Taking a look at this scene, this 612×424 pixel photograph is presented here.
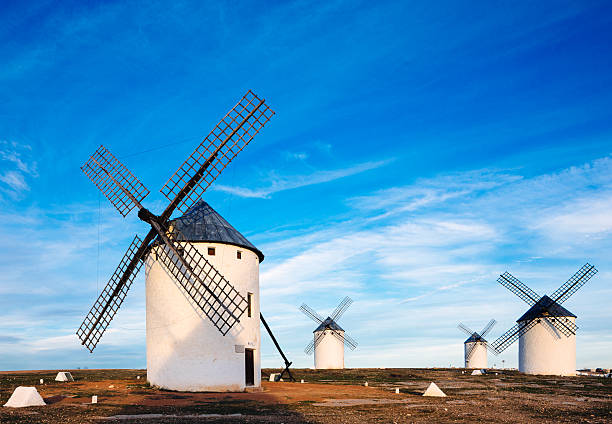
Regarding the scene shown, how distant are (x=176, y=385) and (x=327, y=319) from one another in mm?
40570

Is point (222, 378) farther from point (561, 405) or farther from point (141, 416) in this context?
point (561, 405)

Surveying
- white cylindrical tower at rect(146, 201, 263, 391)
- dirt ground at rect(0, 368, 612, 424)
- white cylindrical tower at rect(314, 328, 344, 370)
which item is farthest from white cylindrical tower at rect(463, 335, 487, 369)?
white cylindrical tower at rect(146, 201, 263, 391)

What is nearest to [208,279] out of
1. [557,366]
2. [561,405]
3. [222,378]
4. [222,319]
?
[222,319]

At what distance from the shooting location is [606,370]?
2955 inches

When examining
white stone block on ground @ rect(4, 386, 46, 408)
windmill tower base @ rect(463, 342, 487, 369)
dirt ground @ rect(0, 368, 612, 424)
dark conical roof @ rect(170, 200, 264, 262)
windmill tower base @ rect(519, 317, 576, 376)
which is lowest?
windmill tower base @ rect(463, 342, 487, 369)

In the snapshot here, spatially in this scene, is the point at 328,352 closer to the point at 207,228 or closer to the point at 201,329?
the point at 201,329

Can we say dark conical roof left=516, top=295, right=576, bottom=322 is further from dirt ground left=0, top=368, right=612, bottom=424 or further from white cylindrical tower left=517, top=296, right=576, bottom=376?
dirt ground left=0, top=368, right=612, bottom=424

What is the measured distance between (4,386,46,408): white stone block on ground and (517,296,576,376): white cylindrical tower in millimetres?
43609

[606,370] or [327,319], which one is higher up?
[327,319]

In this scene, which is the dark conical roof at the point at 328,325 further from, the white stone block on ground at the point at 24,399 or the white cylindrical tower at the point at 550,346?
the white stone block on ground at the point at 24,399

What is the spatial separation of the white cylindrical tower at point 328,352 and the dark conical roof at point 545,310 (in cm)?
2167

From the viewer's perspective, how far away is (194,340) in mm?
25469

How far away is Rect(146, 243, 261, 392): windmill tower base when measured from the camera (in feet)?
83.3

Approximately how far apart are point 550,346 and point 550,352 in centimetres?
53
